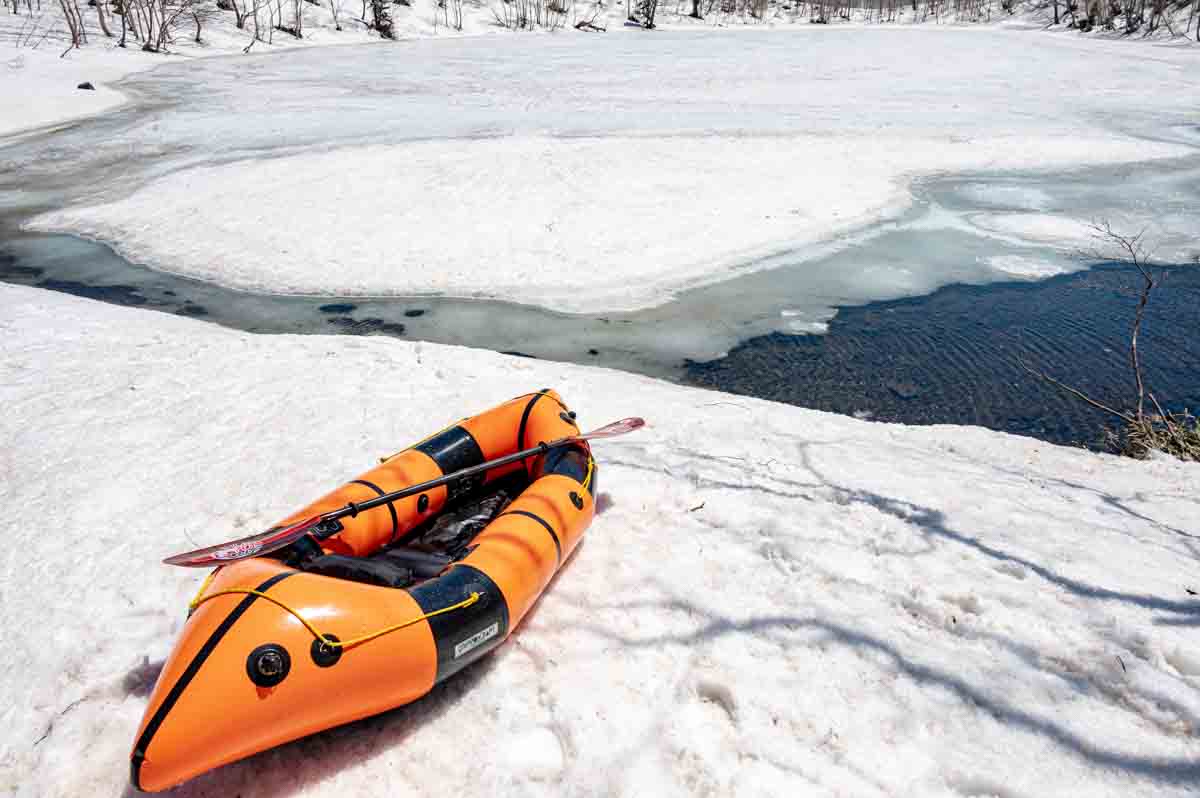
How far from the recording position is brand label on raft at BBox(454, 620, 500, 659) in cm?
211

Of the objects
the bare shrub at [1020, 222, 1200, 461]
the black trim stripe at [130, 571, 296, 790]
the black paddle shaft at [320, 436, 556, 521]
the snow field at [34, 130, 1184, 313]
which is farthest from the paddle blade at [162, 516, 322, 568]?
the snow field at [34, 130, 1184, 313]

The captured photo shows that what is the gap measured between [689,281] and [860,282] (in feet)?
4.85

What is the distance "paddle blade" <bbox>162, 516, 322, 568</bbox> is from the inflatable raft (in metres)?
0.04

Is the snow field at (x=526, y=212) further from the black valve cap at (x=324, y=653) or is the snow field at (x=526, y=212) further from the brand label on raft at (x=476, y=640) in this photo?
the black valve cap at (x=324, y=653)

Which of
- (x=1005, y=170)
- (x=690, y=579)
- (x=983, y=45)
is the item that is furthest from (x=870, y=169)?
(x=983, y=45)

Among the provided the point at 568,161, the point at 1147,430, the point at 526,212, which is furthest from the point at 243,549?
the point at 568,161

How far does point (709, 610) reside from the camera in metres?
2.50

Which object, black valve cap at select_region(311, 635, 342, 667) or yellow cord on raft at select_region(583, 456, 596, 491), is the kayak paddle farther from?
black valve cap at select_region(311, 635, 342, 667)

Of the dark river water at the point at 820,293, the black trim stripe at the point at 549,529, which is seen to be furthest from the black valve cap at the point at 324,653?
the dark river water at the point at 820,293

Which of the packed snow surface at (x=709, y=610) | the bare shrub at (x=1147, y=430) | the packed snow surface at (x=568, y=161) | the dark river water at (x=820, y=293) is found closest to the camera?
the packed snow surface at (x=709, y=610)

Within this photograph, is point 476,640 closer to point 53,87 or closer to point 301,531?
point 301,531

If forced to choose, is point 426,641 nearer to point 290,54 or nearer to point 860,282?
point 860,282

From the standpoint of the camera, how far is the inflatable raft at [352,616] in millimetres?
1735

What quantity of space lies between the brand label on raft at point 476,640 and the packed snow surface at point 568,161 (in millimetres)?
3946
